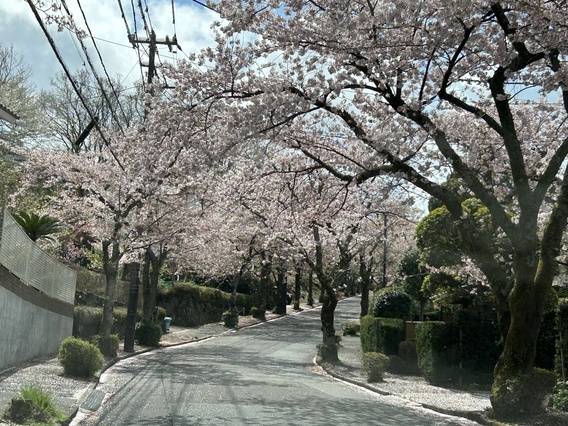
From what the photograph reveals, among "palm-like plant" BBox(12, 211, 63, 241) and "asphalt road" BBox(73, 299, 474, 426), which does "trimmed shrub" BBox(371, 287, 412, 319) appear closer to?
"asphalt road" BBox(73, 299, 474, 426)

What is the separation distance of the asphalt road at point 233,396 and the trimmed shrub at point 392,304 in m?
3.42

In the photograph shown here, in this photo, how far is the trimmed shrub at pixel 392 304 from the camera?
2319 centimetres

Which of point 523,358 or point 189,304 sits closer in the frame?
point 523,358

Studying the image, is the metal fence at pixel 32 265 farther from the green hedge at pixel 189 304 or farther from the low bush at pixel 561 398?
the green hedge at pixel 189 304

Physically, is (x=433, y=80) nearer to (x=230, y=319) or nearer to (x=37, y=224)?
(x=37, y=224)

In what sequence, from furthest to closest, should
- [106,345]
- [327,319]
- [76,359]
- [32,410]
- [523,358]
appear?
[327,319] < [106,345] < [76,359] < [523,358] < [32,410]

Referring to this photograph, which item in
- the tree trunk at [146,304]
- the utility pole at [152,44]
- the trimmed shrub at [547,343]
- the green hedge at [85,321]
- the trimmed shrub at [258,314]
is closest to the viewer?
the trimmed shrub at [547,343]

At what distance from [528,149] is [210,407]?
31.8 ft

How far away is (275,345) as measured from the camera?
3095cm

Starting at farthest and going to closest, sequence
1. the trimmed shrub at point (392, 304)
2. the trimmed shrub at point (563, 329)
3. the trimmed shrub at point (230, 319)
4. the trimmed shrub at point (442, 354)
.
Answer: the trimmed shrub at point (230, 319), the trimmed shrub at point (392, 304), the trimmed shrub at point (442, 354), the trimmed shrub at point (563, 329)

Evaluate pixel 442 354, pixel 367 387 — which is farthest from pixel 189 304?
pixel 442 354

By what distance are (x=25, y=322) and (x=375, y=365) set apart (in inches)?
354

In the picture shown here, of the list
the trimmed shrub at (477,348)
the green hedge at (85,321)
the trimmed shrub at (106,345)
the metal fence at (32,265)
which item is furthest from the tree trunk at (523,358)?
the green hedge at (85,321)

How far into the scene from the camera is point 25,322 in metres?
14.9
